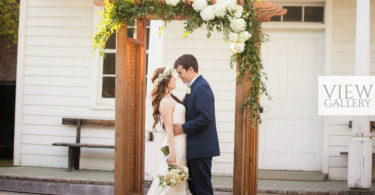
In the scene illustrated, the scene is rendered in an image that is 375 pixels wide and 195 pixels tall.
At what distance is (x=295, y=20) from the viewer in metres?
9.75

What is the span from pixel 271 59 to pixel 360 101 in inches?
65.9

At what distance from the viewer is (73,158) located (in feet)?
32.8

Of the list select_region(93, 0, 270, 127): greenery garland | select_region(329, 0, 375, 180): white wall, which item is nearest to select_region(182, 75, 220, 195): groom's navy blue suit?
select_region(93, 0, 270, 127): greenery garland

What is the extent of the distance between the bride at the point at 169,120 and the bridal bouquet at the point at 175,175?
8 cm

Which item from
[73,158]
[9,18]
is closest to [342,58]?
[73,158]

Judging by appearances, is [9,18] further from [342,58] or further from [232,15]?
[232,15]

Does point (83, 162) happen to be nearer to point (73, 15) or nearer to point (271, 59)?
point (73, 15)

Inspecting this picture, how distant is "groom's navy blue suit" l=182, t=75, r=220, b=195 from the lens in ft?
18.6

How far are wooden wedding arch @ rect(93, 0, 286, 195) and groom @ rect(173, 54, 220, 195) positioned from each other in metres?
0.32

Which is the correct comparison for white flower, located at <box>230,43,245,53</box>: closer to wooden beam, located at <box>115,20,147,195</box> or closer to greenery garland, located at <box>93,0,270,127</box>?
greenery garland, located at <box>93,0,270,127</box>

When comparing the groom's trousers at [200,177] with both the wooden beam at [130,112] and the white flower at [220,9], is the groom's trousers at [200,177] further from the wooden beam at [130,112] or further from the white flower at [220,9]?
the white flower at [220,9]

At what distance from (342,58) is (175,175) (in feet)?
16.0

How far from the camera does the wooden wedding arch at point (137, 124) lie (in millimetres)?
5879

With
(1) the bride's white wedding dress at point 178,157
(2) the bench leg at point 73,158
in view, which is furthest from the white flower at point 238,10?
(2) the bench leg at point 73,158
